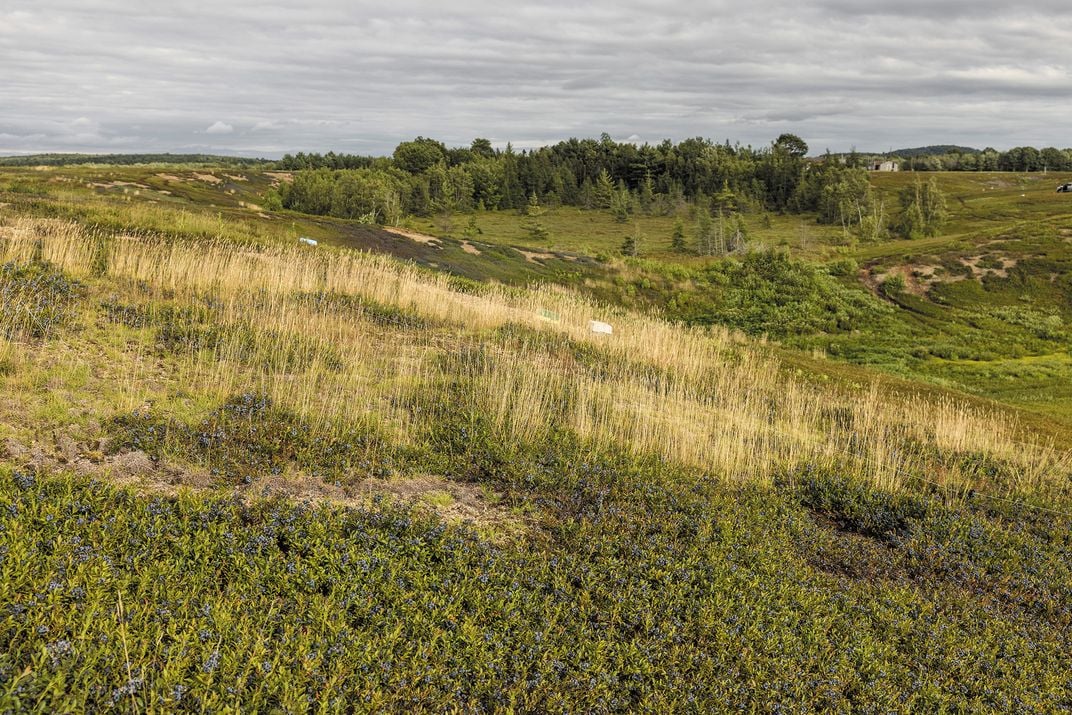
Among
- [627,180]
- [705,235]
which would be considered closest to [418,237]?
[705,235]

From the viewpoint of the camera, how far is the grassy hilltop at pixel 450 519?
398 cm

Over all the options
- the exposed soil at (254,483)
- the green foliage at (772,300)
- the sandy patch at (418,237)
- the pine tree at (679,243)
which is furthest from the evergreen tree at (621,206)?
the exposed soil at (254,483)

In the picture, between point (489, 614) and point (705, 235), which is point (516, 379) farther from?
point (705, 235)

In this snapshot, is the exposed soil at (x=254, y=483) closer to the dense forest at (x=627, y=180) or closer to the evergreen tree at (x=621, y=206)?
the dense forest at (x=627, y=180)

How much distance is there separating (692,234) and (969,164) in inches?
3671

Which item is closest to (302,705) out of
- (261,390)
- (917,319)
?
(261,390)

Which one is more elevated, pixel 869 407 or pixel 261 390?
pixel 261 390

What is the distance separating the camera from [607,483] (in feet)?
25.0

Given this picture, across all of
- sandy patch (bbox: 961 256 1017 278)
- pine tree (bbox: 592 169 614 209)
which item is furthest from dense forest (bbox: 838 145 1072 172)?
sandy patch (bbox: 961 256 1017 278)

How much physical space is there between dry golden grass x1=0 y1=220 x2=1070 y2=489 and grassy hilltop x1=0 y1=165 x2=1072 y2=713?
3.4 inches

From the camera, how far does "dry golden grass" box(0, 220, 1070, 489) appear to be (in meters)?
8.96

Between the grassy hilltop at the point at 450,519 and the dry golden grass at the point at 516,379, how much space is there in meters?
0.09

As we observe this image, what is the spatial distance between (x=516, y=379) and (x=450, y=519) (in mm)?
4609

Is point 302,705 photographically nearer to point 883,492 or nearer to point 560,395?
point 560,395
